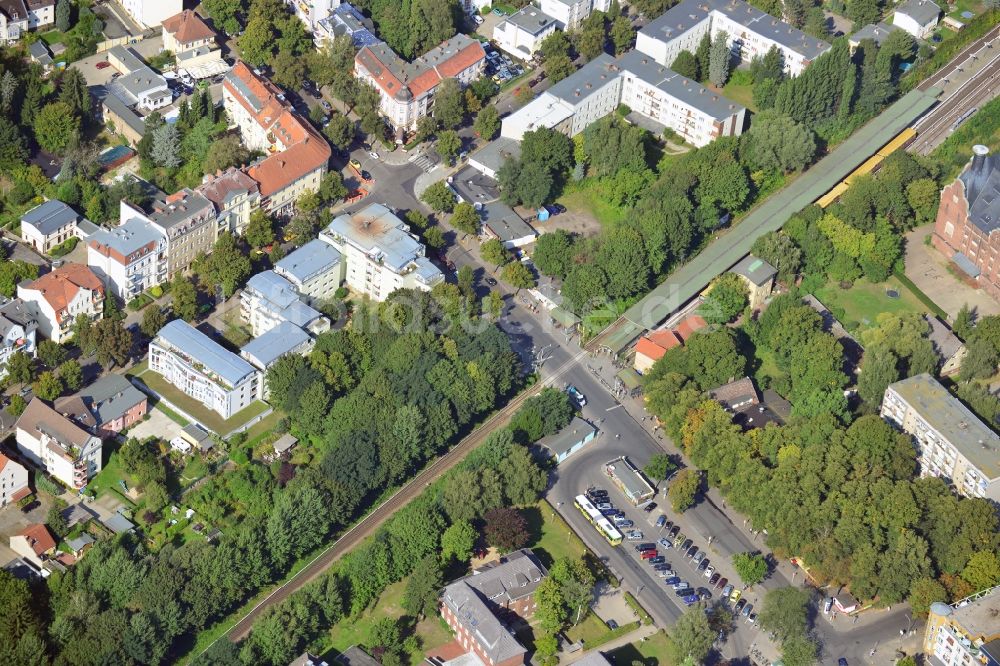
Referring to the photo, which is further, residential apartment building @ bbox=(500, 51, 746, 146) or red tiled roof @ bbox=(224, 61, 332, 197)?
residential apartment building @ bbox=(500, 51, 746, 146)

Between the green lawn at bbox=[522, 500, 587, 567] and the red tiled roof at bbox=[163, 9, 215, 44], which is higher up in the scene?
the red tiled roof at bbox=[163, 9, 215, 44]

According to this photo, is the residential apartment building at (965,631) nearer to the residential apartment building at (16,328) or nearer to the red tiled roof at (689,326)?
the red tiled roof at (689,326)

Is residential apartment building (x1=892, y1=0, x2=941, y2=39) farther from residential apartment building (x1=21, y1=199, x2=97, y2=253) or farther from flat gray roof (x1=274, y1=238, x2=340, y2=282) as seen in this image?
residential apartment building (x1=21, y1=199, x2=97, y2=253)

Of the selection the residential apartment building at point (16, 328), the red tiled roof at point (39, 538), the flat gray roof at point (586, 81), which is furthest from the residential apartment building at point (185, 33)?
the red tiled roof at point (39, 538)

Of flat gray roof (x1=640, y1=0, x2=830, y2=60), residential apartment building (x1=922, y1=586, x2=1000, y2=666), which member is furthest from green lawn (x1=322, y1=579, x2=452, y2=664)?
flat gray roof (x1=640, y1=0, x2=830, y2=60)

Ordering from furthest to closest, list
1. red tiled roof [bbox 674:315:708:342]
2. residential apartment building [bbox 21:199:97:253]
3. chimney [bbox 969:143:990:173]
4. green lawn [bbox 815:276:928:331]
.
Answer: chimney [bbox 969:143:990:173], green lawn [bbox 815:276:928:331], red tiled roof [bbox 674:315:708:342], residential apartment building [bbox 21:199:97:253]

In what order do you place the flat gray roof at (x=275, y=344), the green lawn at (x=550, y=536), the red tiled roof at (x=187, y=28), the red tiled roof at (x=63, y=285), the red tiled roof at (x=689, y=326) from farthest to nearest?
the red tiled roof at (x=187, y=28), the red tiled roof at (x=689, y=326), the red tiled roof at (x=63, y=285), the flat gray roof at (x=275, y=344), the green lawn at (x=550, y=536)
